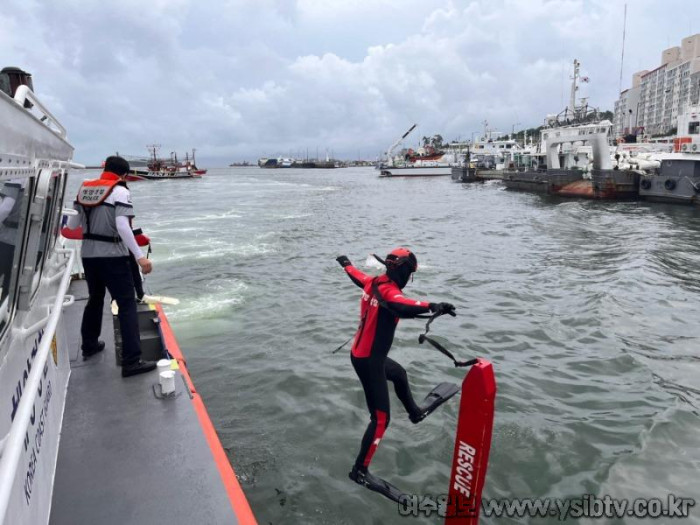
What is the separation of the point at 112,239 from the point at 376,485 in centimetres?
344

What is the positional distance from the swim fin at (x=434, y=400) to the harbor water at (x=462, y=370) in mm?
771

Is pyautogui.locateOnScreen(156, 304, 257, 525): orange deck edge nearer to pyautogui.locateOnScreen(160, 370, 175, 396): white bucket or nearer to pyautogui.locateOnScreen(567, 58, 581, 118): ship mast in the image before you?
pyautogui.locateOnScreen(160, 370, 175, 396): white bucket

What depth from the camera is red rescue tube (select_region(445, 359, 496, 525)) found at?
12.0 feet

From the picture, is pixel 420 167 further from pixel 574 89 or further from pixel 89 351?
pixel 89 351

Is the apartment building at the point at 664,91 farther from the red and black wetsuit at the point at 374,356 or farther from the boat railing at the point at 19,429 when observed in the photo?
the boat railing at the point at 19,429

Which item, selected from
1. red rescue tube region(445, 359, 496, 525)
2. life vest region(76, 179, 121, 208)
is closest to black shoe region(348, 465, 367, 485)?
red rescue tube region(445, 359, 496, 525)

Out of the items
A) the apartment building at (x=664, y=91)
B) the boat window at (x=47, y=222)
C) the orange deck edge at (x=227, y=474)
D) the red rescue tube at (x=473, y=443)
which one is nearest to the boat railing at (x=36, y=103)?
the boat window at (x=47, y=222)

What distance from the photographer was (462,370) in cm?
762

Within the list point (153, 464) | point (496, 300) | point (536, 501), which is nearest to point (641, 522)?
point (536, 501)

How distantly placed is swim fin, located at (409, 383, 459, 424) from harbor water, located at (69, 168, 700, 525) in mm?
771

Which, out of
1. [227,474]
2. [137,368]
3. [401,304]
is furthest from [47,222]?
[401,304]

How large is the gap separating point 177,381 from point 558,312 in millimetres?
8145

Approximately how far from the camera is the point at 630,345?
27.3 feet

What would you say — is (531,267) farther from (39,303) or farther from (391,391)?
(39,303)
